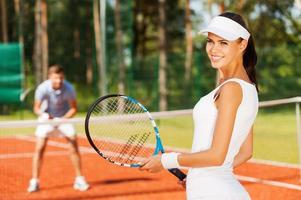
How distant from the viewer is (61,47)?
4897 centimetres

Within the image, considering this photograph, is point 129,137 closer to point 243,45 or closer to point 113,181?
point 243,45

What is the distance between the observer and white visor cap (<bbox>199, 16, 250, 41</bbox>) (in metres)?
2.82

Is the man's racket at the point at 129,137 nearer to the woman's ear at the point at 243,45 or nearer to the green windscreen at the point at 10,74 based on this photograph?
the woman's ear at the point at 243,45

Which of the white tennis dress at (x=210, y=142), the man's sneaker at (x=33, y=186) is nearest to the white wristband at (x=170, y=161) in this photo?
the white tennis dress at (x=210, y=142)

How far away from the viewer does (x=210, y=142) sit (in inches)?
111

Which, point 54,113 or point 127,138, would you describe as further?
point 54,113

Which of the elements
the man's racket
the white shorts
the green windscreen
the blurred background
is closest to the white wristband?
the man's racket

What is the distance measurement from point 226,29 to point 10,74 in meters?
20.1

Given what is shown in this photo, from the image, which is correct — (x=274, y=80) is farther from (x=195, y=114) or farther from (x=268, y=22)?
(x=195, y=114)

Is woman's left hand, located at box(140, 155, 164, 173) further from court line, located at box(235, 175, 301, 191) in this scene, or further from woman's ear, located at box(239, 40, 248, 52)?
court line, located at box(235, 175, 301, 191)

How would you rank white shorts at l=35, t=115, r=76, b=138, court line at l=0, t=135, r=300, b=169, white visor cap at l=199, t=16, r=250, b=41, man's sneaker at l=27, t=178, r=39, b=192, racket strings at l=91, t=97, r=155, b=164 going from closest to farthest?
white visor cap at l=199, t=16, r=250, b=41, racket strings at l=91, t=97, r=155, b=164, man's sneaker at l=27, t=178, r=39, b=192, white shorts at l=35, t=115, r=76, b=138, court line at l=0, t=135, r=300, b=169

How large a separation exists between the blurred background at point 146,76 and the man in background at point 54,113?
1.04 feet

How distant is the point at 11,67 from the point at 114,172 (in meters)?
12.4

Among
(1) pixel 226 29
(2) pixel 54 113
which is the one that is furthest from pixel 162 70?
(1) pixel 226 29
